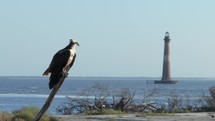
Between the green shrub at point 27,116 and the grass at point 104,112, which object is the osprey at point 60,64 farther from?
the grass at point 104,112

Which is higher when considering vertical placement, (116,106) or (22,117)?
(22,117)

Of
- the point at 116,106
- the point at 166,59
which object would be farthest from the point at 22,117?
the point at 166,59

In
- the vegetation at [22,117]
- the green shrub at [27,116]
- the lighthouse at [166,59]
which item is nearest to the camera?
the vegetation at [22,117]

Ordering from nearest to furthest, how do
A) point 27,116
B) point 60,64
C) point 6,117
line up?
point 60,64, point 6,117, point 27,116

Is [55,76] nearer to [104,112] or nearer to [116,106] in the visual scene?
[104,112]

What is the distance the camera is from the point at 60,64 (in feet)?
55.9

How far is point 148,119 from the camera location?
2944 cm

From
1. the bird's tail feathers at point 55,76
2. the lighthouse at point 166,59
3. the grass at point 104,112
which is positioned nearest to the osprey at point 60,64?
the bird's tail feathers at point 55,76

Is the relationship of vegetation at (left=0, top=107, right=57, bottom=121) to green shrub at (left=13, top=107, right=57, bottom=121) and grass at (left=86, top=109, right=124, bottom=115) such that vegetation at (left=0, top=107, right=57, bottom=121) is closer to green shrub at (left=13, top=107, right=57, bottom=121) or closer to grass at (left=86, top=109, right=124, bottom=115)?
green shrub at (left=13, top=107, right=57, bottom=121)

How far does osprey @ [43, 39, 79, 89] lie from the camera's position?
17.0 meters

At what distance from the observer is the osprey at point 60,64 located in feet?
55.6

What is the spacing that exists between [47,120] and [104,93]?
14.2 metres

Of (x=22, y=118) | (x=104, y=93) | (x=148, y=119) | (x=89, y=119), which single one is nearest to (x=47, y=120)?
(x=22, y=118)

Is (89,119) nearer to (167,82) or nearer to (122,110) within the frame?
(122,110)
